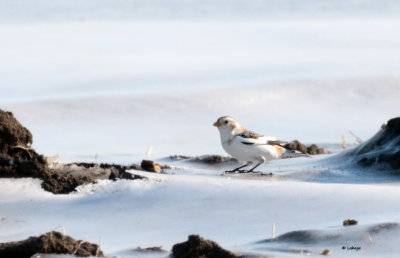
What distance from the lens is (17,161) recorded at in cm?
677

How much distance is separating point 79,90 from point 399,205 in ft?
25.8

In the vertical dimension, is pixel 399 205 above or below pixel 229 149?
below

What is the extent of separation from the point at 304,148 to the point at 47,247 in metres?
4.65

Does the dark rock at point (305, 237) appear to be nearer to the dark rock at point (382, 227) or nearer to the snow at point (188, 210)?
the snow at point (188, 210)

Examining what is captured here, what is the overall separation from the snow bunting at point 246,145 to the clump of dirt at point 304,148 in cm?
19

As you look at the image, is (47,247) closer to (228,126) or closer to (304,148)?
(228,126)

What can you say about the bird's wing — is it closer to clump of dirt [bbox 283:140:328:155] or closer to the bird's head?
the bird's head

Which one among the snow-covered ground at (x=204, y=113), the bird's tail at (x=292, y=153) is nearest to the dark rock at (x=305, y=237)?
the snow-covered ground at (x=204, y=113)

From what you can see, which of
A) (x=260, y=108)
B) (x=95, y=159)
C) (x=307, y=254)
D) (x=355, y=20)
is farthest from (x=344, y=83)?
(x=307, y=254)

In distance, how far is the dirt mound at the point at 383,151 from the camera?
785 cm

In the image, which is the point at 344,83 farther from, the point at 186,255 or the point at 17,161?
the point at 186,255

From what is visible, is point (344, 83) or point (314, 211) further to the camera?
point (344, 83)

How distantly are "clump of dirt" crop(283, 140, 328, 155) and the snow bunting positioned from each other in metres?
0.19

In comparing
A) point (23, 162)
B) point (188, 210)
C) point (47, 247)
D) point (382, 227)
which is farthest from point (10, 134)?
point (382, 227)
